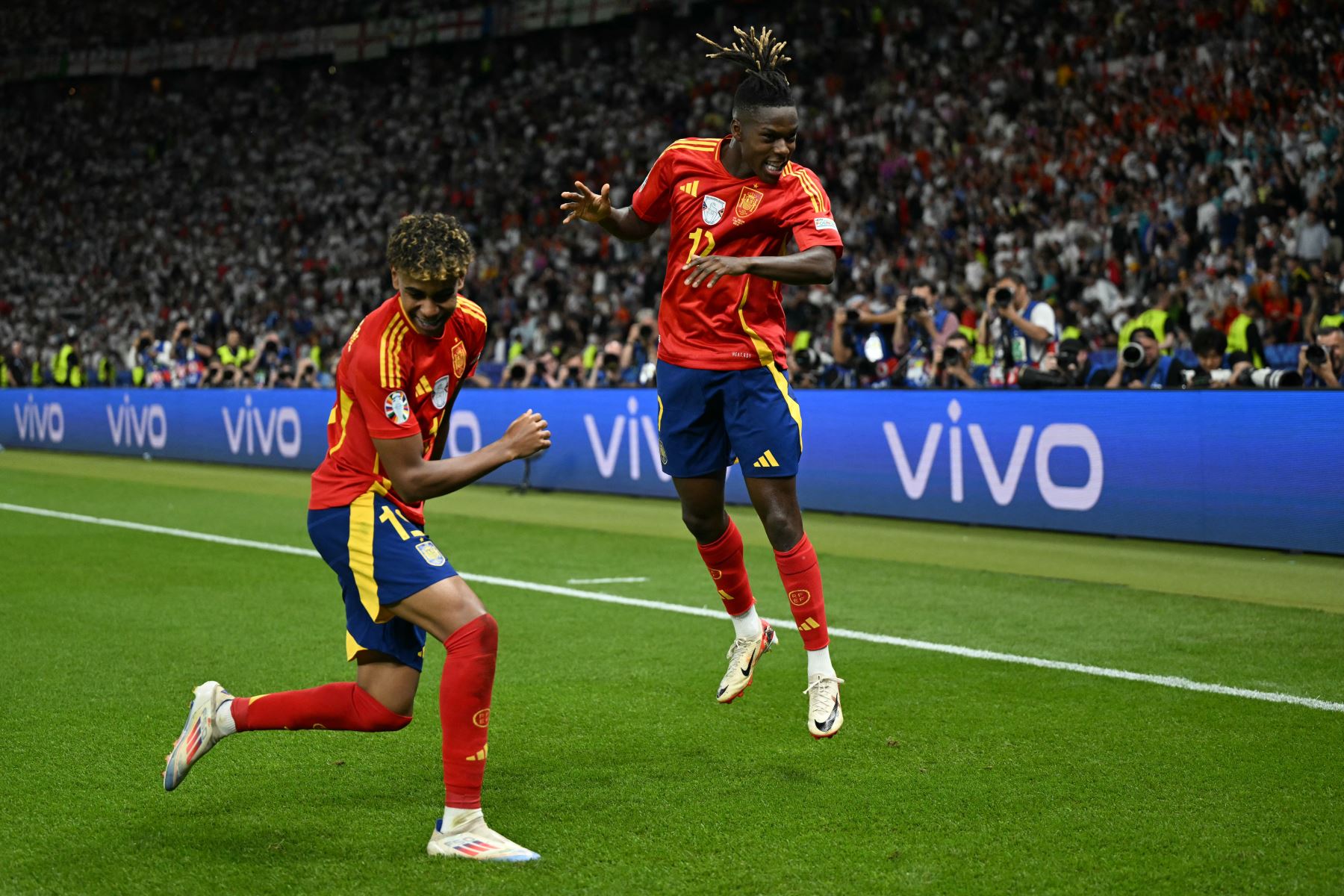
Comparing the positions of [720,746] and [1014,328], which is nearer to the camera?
[720,746]

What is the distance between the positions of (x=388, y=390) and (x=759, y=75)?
214 cm

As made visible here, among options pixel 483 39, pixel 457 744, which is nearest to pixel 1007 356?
pixel 457 744

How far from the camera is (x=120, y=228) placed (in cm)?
3806

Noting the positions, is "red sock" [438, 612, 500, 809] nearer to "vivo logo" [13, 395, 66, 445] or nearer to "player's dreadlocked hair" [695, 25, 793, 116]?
"player's dreadlocked hair" [695, 25, 793, 116]

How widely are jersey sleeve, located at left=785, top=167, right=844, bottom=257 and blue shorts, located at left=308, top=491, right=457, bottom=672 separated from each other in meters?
1.99

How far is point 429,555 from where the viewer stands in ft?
13.1

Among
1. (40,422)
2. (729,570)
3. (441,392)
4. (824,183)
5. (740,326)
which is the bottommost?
(40,422)

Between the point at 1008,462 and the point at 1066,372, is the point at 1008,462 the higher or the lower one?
the lower one

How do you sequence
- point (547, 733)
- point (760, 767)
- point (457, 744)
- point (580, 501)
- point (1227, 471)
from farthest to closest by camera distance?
point (580, 501)
point (1227, 471)
point (547, 733)
point (760, 767)
point (457, 744)

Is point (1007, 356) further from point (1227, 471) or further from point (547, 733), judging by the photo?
point (547, 733)

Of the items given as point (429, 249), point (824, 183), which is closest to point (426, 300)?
point (429, 249)

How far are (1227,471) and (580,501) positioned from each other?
6533 millimetres

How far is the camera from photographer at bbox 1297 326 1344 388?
34.4ft

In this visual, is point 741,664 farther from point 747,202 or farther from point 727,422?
point 747,202
